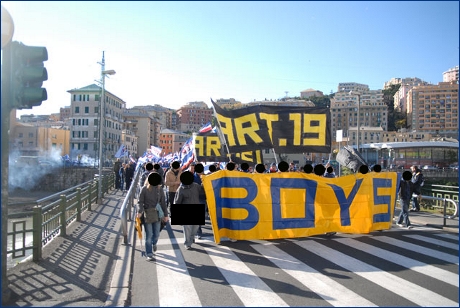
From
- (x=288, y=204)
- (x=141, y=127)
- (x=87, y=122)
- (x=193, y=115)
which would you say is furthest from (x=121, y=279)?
(x=193, y=115)

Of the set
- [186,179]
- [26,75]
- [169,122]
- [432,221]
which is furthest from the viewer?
[169,122]

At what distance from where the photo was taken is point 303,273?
640cm

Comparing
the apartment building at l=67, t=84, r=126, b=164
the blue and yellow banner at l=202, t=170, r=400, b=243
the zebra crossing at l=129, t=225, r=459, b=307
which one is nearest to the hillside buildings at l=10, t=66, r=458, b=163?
the apartment building at l=67, t=84, r=126, b=164

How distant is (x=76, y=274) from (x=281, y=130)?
6377 millimetres

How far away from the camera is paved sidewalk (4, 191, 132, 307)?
5203 mm

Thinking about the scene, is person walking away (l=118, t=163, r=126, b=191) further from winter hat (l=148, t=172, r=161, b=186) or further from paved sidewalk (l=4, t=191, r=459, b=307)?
winter hat (l=148, t=172, r=161, b=186)

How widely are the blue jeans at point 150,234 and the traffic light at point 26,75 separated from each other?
331 centimetres

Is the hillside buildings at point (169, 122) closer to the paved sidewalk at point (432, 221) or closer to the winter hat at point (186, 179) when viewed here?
the paved sidewalk at point (432, 221)

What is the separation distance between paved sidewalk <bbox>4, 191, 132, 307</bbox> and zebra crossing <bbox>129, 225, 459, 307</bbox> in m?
0.34

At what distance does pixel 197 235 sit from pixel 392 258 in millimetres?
4732

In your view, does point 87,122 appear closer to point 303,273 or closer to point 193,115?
point 303,273

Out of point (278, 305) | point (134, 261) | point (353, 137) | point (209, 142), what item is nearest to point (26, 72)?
point (134, 261)

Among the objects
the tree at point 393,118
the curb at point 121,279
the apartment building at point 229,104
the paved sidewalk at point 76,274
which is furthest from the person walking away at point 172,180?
the tree at point 393,118

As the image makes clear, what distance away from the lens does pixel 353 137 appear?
12300 centimetres
